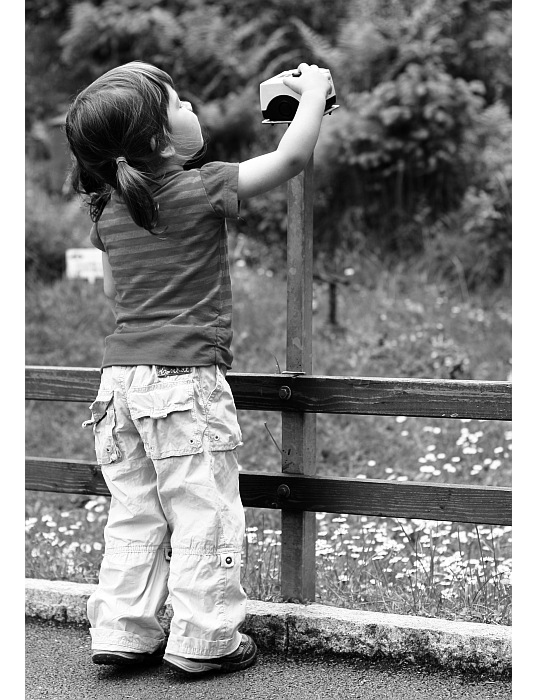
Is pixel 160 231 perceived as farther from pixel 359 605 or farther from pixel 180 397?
pixel 359 605

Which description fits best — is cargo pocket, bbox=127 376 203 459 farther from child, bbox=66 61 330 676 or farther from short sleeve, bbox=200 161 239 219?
short sleeve, bbox=200 161 239 219

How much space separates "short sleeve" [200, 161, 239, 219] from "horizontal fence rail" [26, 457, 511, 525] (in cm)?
105

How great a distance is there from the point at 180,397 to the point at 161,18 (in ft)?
30.0

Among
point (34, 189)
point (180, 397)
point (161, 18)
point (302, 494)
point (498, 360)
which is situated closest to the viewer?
point (180, 397)

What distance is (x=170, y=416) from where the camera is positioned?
299cm

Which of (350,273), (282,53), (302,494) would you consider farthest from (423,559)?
(282,53)

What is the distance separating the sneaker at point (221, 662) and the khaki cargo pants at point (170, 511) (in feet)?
0.12

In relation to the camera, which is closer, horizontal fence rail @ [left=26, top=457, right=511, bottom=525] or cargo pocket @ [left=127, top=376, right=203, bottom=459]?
cargo pocket @ [left=127, top=376, right=203, bottom=459]

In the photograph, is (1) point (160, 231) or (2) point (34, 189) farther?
(2) point (34, 189)

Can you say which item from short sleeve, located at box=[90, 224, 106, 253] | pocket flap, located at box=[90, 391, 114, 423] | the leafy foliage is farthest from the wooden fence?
the leafy foliage

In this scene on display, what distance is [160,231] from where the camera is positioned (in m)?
3.00

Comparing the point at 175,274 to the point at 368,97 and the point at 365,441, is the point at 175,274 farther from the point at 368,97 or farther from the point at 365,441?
the point at 368,97

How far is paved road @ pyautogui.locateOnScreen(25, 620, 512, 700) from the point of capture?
2994 millimetres

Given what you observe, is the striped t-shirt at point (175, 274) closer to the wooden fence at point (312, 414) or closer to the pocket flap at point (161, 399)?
the pocket flap at point (161, 399)
